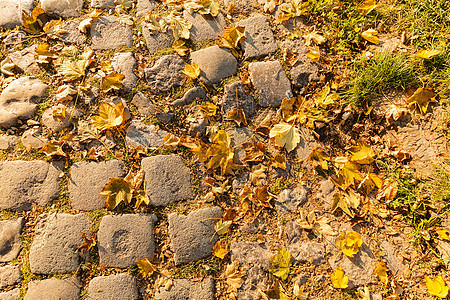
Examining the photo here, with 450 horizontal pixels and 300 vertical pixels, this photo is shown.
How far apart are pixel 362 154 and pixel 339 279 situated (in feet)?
2.93

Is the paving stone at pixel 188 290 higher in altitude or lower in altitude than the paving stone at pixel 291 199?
lower

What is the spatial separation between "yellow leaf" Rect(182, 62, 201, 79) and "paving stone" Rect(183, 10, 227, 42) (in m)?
0.28

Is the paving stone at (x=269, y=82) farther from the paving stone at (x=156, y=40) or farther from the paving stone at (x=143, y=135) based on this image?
the paving stone at (x=143, y=135)

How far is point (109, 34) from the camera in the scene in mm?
2287

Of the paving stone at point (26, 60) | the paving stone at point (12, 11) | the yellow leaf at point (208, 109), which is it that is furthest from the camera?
the paving stone at point (12, 11)

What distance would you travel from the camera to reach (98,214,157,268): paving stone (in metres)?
1.84

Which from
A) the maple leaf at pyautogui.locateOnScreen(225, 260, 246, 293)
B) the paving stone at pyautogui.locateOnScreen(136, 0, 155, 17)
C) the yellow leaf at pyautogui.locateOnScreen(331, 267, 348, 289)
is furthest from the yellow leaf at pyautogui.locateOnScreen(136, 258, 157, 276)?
the paving stone at pyautogui.locateOnScreen(136, 0, 155, 17)

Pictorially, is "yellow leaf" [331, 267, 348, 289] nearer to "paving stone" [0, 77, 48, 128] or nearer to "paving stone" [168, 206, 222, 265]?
"paving stone" [168, 206, 222, 265]

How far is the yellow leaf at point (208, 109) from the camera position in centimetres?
211

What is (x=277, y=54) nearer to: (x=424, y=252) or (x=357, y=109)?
(x=357, y=109)

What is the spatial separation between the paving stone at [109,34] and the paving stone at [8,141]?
0.91m

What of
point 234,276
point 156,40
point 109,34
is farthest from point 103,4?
point 234,276

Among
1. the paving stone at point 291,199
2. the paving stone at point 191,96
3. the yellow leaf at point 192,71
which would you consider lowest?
the paving stone at point 291,199

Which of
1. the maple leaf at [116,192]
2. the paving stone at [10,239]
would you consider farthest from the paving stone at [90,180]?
the paving stone at [10,239]
